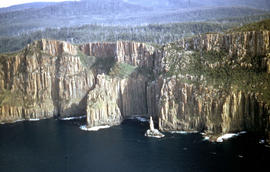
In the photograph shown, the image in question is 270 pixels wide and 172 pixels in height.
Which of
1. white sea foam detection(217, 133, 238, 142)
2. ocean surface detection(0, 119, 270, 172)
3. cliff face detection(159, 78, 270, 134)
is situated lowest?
ocean surface detection(0, 119, 270, 172)

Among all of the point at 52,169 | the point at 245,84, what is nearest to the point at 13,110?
the point at 52,169

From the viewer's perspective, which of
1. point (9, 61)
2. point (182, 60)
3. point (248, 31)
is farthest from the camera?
point (9, 61)

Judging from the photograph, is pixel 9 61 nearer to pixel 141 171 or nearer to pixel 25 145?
pixel 25 145

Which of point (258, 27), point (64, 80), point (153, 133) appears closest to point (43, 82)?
point (64, 80)

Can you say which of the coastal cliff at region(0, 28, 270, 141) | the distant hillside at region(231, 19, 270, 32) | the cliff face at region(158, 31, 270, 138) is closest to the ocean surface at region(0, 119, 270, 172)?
the cliff face at region(158, 31, 270, 138)

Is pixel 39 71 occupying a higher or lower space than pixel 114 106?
higher

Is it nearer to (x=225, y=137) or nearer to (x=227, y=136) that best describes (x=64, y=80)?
(x=225, y=137)

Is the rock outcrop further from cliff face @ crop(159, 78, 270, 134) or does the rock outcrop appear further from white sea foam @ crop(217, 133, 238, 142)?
white sea foam @ crop(217, 133, 238, 142)
